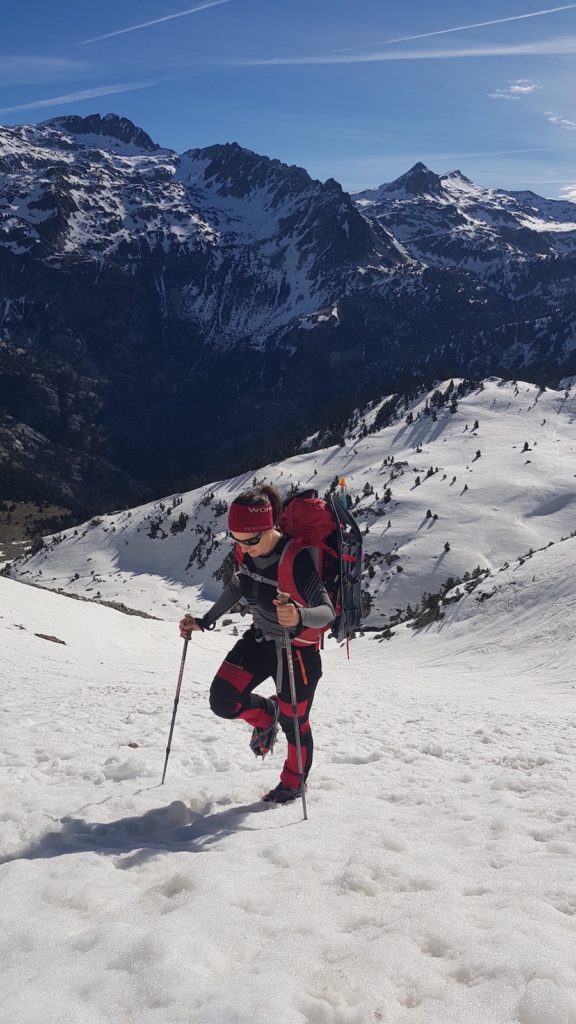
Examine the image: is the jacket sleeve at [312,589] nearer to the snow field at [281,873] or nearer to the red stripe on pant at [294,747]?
the red stripe on pant at [294,747]

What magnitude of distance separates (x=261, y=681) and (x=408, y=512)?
6212 cm

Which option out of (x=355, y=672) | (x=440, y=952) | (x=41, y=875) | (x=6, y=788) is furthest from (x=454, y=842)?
(x=355, y=672)

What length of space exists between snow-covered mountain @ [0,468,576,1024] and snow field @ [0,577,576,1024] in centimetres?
2

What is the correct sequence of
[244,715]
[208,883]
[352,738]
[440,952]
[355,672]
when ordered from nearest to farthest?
[440,952] → [208,883] → [244,715] → [352,738] → [355,672]

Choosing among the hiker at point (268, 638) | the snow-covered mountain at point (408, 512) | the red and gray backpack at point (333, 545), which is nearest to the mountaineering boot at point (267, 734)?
the hiker at point (268, 638)

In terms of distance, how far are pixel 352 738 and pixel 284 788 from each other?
10.7 feet

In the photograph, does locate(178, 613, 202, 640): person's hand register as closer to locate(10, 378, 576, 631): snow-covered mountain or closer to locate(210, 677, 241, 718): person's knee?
locate(210, 677, 241, 718): person's knee

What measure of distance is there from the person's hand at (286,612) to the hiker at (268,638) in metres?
0.11

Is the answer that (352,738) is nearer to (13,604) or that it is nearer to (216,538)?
(13,604)

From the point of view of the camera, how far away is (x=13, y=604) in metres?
27.6

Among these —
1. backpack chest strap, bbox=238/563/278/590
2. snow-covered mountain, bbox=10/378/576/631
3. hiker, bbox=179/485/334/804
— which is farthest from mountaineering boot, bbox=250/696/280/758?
snow-covered mountain, bbox=10/378/576/631

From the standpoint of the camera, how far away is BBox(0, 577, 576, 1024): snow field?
3.26 m

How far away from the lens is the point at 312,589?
6500 millimetres

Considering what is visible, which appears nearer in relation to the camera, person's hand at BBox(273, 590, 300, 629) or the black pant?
person's hand at BBox(273, 590, 300, 629)
